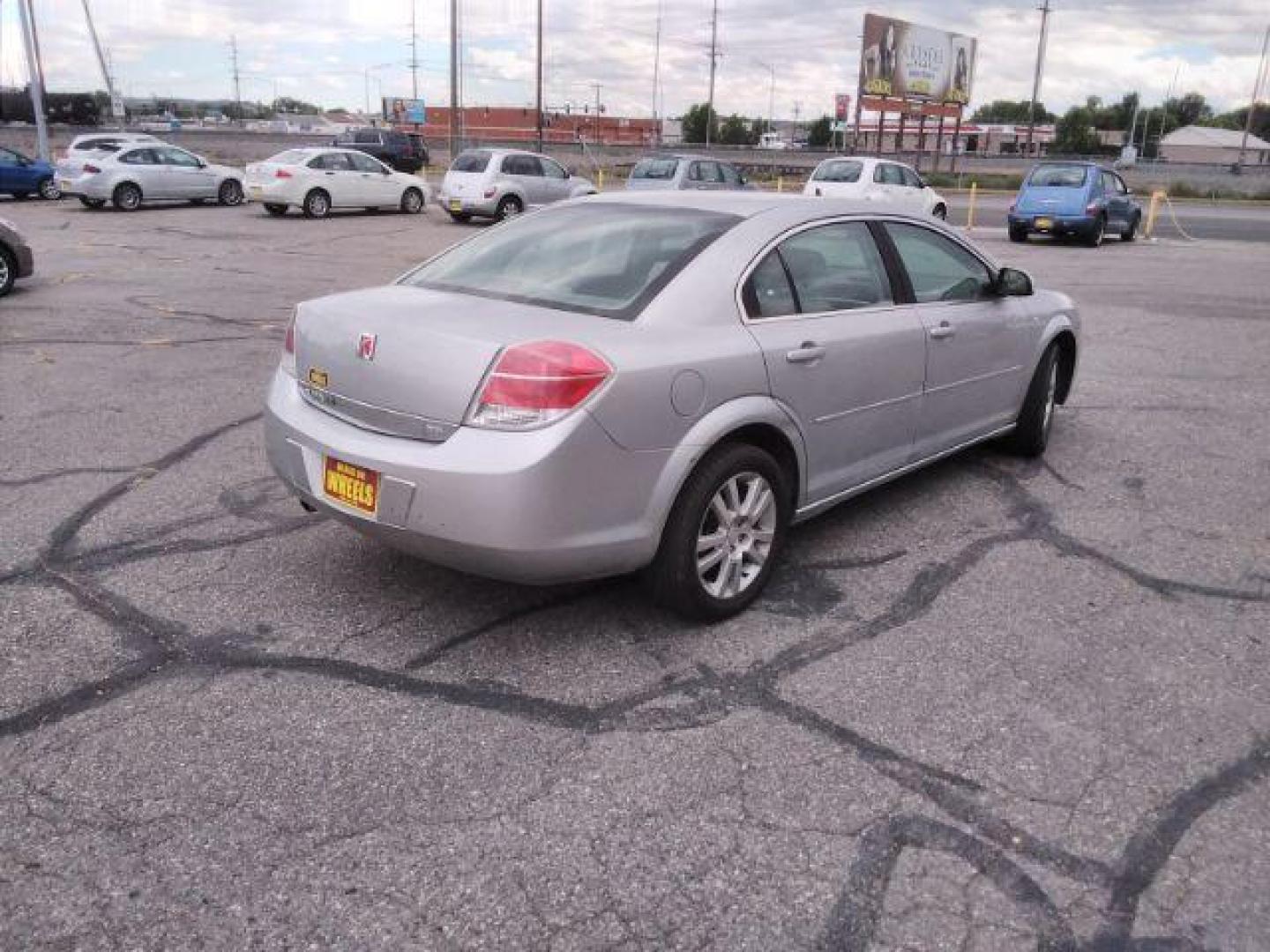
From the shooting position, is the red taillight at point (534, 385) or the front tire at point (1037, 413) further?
the front tire at point (1037, 413)

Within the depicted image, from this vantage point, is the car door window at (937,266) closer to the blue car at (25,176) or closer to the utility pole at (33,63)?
the blue car at (25,176)

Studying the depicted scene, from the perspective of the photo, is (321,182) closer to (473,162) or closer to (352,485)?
(473,162)

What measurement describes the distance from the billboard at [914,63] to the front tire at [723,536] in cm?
5480

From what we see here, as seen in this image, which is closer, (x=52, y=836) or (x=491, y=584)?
(x=52, y=836)

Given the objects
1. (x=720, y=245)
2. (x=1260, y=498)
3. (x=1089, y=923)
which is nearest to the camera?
(x=1089, y=923)

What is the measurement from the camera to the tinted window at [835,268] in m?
4.27

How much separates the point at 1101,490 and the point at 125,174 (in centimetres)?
2352

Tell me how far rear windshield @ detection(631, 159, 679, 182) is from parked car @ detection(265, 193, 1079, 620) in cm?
1742

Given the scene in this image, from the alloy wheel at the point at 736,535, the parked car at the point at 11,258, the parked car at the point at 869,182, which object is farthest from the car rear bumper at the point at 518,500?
the parked car at the point at 869,182

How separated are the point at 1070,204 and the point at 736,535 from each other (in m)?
19.7

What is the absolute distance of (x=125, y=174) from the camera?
2339 centimetres

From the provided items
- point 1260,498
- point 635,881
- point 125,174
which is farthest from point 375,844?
point 125,174

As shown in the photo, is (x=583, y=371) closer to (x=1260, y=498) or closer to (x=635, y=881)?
(x=635, y=881)

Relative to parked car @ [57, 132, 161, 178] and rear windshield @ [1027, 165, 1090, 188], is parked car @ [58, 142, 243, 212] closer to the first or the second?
parked car @ [57, 132, 161, 178]
